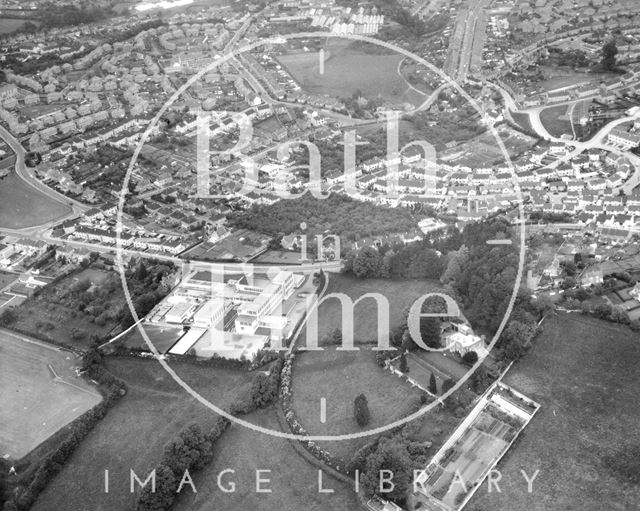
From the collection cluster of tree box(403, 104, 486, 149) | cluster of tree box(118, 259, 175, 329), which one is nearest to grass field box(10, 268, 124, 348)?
cluster of tree box(118, 259, 175, 329)

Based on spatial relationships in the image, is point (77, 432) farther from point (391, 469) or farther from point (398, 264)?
point (398, 264)

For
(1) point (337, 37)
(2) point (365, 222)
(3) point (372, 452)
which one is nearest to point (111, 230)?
(2) point (365, 222)

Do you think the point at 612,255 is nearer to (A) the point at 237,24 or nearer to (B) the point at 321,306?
(B) the point at 321,306

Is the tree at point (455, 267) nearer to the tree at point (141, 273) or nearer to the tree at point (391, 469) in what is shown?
the tree at point (391, 469)

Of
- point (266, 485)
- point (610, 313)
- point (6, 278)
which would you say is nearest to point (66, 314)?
point (6, 278)

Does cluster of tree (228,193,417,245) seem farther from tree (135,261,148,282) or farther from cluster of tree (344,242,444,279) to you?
tree (135,261,148,282)

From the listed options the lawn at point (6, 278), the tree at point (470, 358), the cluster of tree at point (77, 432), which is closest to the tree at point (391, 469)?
the tree at point (470, 358)
